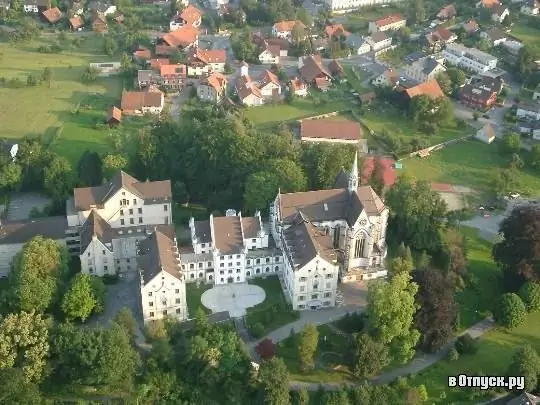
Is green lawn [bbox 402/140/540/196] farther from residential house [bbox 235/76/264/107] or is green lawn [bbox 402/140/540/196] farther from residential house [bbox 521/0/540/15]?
residential house [bbox 521/0/540/15]

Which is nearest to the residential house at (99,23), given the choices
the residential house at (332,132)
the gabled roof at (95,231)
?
the residential house at (332,132)

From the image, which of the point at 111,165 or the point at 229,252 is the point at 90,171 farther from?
the point at 229,252

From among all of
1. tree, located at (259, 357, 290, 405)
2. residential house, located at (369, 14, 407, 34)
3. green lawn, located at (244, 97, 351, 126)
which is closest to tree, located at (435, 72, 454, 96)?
green lawn, located at (244, 97, 351, 126)

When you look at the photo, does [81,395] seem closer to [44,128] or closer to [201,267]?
[201,267]

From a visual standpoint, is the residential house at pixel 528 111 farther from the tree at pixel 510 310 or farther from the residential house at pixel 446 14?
→ the tree at pixel 510 310

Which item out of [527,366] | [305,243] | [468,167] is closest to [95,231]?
[305,243]

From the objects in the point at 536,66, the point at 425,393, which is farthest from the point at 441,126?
the point at 425,393
